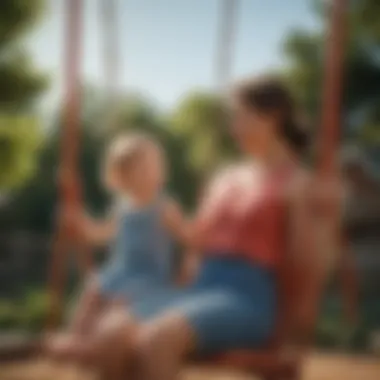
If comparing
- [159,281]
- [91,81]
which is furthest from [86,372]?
[91,81]

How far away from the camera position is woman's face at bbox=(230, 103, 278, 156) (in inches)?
52.7

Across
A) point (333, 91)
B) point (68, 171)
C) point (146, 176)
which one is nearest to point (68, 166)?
point (68, 171)

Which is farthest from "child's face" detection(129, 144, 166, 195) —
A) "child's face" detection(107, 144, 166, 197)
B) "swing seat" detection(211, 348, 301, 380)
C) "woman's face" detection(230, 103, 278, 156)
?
"swing seat" detection(211, 348, 301, 380)

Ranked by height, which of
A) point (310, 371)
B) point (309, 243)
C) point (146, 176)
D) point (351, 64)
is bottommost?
point (310, 371)

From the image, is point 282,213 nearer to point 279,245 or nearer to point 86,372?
point 279,245

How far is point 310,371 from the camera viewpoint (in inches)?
51.8

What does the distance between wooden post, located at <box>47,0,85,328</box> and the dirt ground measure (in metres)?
0.07

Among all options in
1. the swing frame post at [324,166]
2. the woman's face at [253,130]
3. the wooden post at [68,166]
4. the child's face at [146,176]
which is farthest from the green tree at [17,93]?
the swing frame post at [324,166]

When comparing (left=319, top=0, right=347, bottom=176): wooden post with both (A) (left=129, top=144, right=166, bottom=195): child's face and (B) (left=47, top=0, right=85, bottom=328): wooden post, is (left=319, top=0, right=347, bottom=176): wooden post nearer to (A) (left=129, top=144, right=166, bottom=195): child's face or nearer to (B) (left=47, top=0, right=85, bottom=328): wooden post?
(A) (left=129, top=144, right=166, bottom=195): child's face

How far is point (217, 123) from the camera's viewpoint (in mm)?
1355

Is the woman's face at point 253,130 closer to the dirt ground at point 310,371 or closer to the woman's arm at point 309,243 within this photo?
the woman's arm at point 309,243

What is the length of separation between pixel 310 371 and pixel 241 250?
17 centimetres

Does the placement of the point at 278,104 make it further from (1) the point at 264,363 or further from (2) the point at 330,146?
(1) the point at 264,363

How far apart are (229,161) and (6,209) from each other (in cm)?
30
